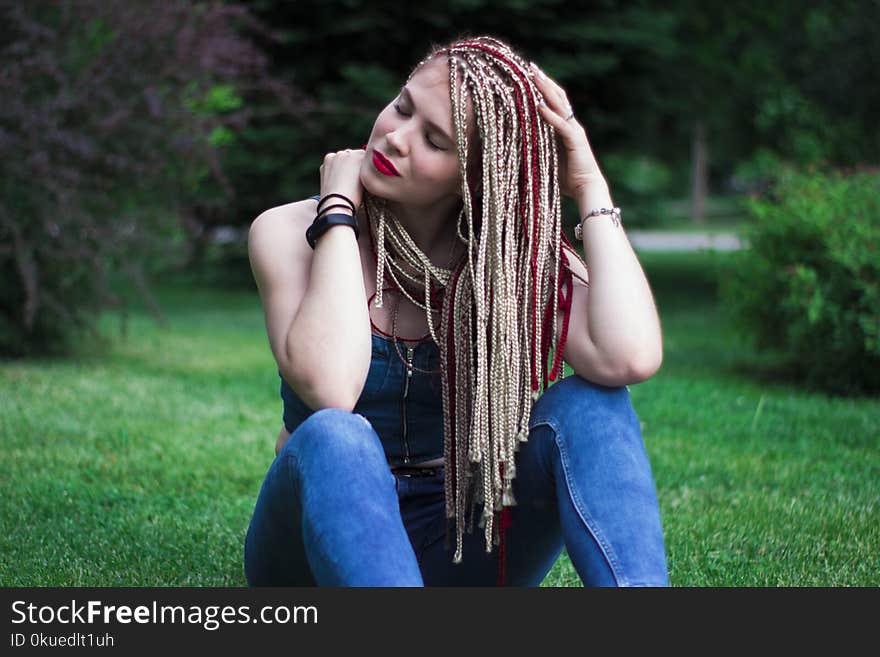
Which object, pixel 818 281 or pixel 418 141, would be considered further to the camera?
pixel 818 281

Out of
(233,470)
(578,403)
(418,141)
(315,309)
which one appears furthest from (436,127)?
(233,470)

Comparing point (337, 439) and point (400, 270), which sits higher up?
point (400, 270)

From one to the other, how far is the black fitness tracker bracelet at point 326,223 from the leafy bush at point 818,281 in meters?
4.00

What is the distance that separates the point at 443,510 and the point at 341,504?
530 mm

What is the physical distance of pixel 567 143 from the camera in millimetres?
2379

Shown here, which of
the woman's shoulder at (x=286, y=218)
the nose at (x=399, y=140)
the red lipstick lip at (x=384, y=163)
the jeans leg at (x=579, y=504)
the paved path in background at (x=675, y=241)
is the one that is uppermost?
the nose at (x=399, y=140)

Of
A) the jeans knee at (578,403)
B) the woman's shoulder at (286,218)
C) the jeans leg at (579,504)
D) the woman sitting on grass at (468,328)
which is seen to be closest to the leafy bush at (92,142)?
the woman's shoulder at (286,218)

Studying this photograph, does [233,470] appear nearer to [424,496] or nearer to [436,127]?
[424,496]

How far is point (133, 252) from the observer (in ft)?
21.8

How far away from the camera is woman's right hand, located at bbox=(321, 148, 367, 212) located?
2.33m

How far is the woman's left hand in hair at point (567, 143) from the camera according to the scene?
2332 mm

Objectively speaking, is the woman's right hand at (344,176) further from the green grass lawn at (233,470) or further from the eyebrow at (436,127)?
the green grass lawn at (233,470)

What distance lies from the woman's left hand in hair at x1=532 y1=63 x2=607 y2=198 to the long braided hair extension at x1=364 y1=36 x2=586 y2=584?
26mm

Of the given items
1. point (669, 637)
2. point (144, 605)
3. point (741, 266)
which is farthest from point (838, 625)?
point (741, 266)
